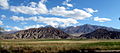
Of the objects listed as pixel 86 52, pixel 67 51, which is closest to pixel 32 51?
pixel 67 51

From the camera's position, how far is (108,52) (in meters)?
22.6

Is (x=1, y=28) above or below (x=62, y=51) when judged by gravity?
above

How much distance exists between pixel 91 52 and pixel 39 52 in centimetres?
634

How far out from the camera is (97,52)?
22828 mm

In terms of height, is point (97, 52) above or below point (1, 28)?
below

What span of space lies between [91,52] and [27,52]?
7.81 metres

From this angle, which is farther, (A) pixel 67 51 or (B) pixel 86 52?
(A) pixel 67 51

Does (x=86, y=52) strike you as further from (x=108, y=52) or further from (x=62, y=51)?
(x=62, y=51)

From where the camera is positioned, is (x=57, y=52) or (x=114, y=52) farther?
(x=57, y=52)

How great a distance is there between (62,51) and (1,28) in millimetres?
14965

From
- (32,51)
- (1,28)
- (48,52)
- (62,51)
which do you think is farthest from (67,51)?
(1,28)

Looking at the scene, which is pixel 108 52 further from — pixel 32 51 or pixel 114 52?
pixel 32 51

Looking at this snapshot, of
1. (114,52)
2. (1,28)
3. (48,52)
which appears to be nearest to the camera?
(114,52)

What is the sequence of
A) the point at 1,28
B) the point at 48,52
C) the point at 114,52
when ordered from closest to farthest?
the point at 114,52
the point at 48,52
the point at 1,28
